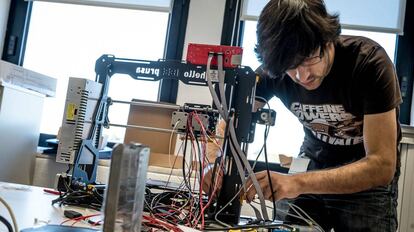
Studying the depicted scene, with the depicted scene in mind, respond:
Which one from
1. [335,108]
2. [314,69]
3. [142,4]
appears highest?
[142,4]

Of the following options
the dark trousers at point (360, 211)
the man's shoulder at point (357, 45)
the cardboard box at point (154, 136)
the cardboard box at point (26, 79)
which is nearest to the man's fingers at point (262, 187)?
the dark trousers at point (360, 211)

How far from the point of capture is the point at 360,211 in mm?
1286

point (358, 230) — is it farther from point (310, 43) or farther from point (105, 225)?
point (105, 225)

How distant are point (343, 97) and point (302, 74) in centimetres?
19

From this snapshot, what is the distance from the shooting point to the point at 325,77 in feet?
4.25

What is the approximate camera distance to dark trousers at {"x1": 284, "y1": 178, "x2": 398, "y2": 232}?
126 cm

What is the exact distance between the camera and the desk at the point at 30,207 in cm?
82

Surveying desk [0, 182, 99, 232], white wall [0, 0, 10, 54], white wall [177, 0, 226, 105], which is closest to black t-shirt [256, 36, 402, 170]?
desk [0, 182, 99, 232]

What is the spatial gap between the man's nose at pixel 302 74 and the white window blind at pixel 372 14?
4.63 ft

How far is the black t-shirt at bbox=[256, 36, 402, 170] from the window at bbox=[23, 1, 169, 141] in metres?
1.45

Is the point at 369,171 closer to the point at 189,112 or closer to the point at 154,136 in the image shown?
the point at 189,112

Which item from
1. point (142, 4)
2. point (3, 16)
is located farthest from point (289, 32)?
point (3, 16)

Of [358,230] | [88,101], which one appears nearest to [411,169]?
[358,230]

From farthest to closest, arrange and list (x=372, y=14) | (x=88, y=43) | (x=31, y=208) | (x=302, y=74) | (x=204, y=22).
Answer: (x=88, y=43) < (x=204, y=22) < (x=372, y=14) < (x=302, y=74) < (x=31, y=208)
